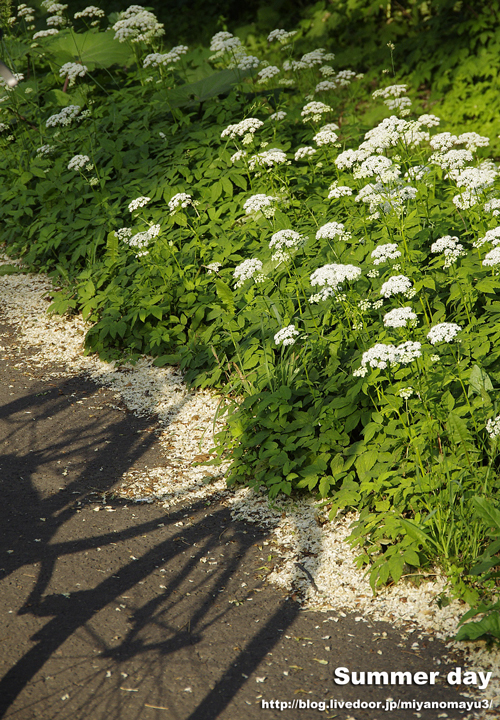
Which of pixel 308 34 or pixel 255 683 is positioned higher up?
pixel 308 34

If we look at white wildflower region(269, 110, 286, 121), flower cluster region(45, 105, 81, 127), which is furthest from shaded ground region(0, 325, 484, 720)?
flower cluster region(45, 105, 81, 127)

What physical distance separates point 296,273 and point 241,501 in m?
1.38

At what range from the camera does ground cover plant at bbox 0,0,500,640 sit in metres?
2.83

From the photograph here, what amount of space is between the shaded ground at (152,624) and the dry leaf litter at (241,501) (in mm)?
89

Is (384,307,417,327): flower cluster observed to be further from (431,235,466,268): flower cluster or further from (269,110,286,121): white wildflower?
(269,110,286,121): white wildflower

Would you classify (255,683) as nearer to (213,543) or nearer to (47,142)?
(213,543)

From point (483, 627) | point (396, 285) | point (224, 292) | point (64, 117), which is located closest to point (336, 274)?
point (396, 285)

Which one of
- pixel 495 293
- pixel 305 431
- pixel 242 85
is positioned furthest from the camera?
pixel 242 85

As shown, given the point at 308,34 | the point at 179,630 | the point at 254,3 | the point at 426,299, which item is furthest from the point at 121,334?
the point at 254,3

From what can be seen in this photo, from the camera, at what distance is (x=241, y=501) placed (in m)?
3.36

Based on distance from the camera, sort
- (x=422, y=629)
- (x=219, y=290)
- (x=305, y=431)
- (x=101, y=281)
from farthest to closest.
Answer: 1. (x=101, y=281)
2. (x=219, y=290)
3. (x=305, y=431)
4. (x=422, y=629)

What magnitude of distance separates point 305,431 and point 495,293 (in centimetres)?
140

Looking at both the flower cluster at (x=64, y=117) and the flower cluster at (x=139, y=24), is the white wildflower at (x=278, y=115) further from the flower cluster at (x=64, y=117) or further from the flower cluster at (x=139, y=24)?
the flower cluster at (x=64, y=117)

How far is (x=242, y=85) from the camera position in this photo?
6371mm
